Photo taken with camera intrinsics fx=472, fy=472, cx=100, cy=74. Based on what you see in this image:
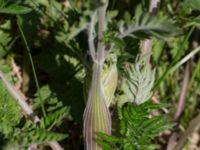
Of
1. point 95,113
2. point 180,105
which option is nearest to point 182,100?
point 180,105

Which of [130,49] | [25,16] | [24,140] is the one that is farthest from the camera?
[25,16]

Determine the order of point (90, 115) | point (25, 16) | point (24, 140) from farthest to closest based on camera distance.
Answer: point (25, 16), point (90, 115), point (24, 140)

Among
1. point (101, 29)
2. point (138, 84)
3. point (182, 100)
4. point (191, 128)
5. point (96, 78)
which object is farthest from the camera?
point (182, 100)

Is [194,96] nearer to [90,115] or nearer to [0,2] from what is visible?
[90,115]

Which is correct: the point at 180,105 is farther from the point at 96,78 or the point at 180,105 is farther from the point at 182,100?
the point at 96,78

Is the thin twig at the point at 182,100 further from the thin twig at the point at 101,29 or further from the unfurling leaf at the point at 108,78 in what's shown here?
the thin twig at the point at 101,29

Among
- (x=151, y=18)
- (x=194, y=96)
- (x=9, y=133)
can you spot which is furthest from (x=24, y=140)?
(x=194, y=96)

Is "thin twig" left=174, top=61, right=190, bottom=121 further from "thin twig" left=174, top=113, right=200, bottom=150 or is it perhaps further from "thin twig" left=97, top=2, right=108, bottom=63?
"thin twig" left=97, top=2, right=108, bottom=63

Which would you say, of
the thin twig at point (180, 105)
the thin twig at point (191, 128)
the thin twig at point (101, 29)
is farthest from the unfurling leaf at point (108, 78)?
the thin twig at point (180, 105)
